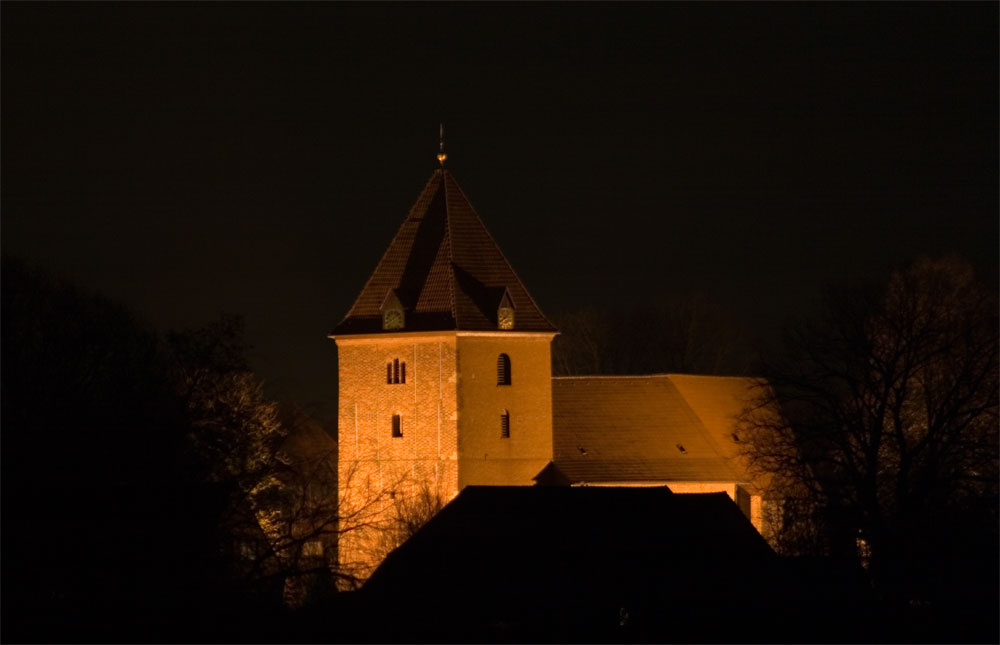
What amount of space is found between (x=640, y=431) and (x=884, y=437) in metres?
17.0

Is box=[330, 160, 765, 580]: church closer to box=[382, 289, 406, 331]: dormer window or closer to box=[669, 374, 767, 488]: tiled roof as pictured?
box=[382, 289, 406, 331]: dormer window

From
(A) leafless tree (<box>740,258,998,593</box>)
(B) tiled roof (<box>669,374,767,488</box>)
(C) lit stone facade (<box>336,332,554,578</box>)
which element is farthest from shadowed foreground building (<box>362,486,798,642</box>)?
(B) tiled roof (<box>669,374,767,488</box>)

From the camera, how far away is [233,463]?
28.6 meters

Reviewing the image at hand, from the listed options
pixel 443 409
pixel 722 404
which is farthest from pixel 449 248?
pixel 722 404

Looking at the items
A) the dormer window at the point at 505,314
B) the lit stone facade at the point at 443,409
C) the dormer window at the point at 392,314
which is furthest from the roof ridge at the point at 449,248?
the dormer window at the point at 392,314

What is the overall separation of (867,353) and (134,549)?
20.1 metres

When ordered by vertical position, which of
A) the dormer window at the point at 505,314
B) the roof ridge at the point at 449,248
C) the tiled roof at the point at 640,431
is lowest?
the tiled roof at the point at 640,431

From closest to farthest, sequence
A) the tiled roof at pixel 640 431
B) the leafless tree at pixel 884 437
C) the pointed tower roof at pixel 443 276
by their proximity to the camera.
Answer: the leafless tree at pixel 884 437 → the pointed tower roof at pixel 443 276 → the tiled roof at pixel 640 431

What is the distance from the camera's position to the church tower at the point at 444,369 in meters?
47.5

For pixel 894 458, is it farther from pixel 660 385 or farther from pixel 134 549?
pixel 134 549

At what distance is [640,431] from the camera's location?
52.5 m

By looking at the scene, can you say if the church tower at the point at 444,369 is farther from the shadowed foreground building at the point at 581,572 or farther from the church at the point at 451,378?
the shadowed foreground building at the point at 581,572

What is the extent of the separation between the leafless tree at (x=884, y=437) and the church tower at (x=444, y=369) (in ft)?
42.3

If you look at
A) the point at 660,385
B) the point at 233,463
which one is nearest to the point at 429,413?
the point at 660,385
